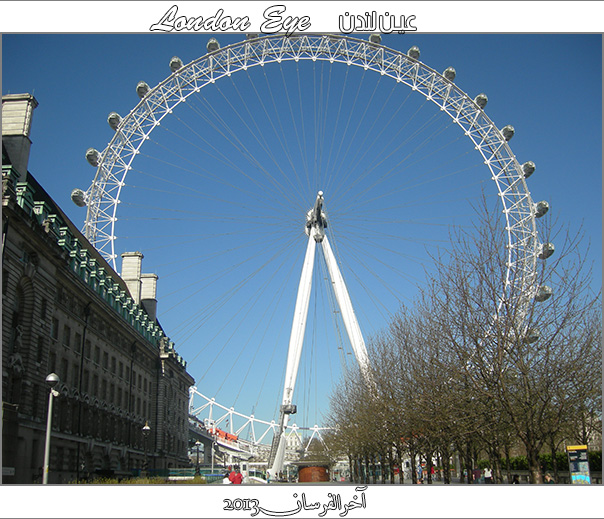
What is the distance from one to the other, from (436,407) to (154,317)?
4846cm

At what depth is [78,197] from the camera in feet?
160

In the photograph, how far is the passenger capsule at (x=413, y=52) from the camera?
4766 cm

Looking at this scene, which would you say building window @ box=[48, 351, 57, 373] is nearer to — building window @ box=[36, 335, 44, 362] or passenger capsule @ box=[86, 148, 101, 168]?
building window @ box=[36, 335, 44, 362]

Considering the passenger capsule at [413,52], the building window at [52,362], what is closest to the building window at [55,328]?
the building window at [52,362]

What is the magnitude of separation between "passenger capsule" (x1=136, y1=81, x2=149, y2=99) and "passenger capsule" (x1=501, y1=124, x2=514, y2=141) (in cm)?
2598

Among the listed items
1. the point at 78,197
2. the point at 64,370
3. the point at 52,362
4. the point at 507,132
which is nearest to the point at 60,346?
the point at 52,362

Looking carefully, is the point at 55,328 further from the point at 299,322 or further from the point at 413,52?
the point at 413,52

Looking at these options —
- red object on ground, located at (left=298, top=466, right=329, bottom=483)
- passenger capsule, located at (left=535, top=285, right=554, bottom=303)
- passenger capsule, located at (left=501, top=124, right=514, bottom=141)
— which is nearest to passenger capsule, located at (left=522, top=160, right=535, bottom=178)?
passenger capsule, located at (left=501, top=124, right=514, bottom=141)

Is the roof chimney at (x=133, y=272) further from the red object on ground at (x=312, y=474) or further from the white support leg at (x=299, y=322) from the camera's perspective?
the red object on ground at (x=312, y=474)

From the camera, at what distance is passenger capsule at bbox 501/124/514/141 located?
48.6m

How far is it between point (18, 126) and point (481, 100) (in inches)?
1240

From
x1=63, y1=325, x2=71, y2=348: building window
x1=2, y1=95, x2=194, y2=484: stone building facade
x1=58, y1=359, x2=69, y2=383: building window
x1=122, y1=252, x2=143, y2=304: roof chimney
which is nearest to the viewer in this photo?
x1=2, y1=95, x2=194, y2=484: stone building facade

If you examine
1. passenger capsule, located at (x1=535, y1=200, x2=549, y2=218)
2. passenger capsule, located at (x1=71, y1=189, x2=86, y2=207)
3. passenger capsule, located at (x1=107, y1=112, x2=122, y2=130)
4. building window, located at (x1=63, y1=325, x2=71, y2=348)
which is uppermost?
passenger capsule, located at (x1=107, y1=112, x2=122, y2=130)

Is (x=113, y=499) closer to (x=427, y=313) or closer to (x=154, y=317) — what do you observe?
(x=427, y=313)
